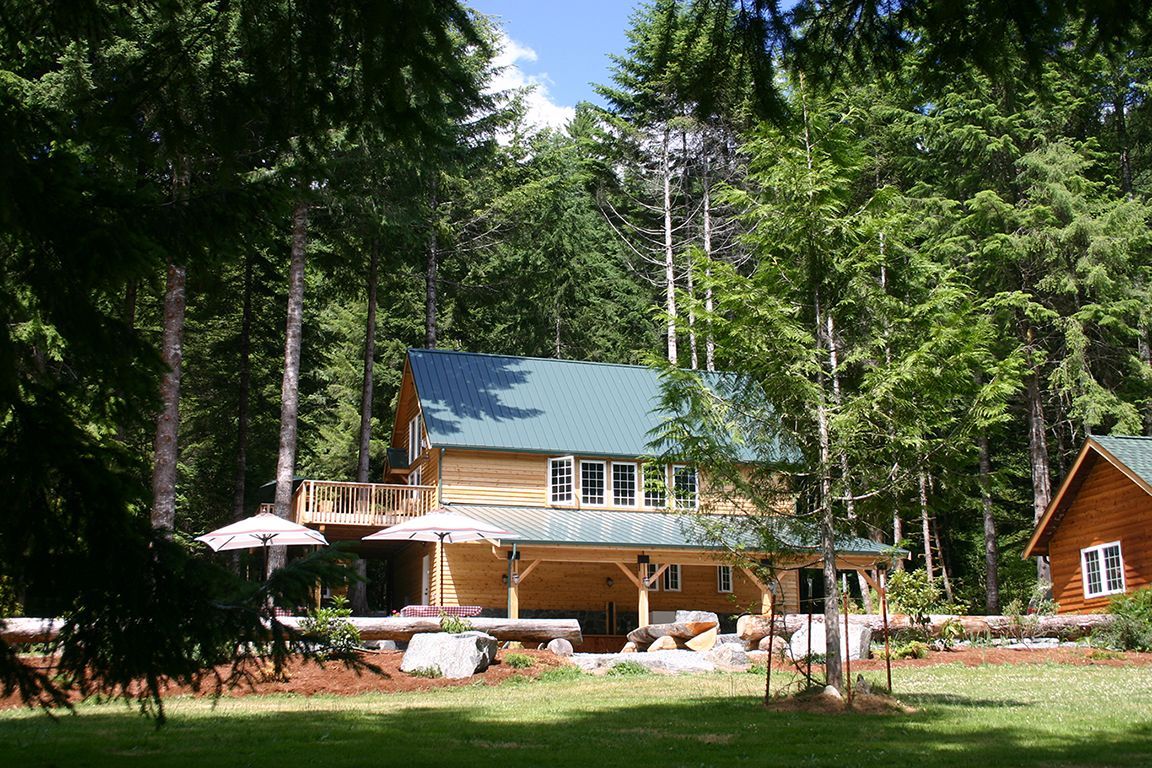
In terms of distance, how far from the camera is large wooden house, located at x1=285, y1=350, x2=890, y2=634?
2612cm

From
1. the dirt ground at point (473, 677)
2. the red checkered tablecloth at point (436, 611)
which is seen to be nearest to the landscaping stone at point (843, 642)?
the dirt ground at point (473, 677)

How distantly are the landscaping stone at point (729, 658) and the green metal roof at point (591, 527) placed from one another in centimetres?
447

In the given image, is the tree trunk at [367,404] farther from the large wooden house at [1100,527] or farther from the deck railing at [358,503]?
the large wooden house at [1100,527]

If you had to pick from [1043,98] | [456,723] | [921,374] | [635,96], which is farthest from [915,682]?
[635,96]

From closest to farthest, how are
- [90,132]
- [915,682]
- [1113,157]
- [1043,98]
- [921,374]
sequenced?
[90,132]
[1043,98]
[921,374]
[915,682]
[1113,157]

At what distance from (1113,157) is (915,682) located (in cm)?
2547

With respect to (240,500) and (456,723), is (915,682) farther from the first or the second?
(240,500)

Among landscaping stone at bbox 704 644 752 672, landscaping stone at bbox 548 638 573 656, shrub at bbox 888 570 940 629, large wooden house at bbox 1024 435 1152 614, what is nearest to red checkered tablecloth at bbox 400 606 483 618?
landscaping stone at bbox 548 638 573 656

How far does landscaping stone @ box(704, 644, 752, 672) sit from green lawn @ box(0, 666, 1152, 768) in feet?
13.8

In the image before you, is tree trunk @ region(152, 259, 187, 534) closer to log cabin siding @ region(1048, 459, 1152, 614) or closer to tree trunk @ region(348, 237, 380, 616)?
tree trunk @ region(348, 237, 380, 616)

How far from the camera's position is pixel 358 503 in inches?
1061

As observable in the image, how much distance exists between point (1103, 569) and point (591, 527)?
1192cm

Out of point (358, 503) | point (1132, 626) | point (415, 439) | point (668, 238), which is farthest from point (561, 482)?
point (1132, 626)

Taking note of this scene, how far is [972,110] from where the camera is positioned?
1214 inches
